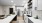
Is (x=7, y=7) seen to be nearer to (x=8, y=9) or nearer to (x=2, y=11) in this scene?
(x=8, y=9)

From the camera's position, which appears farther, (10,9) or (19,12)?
(19,12)

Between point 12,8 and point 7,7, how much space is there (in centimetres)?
103

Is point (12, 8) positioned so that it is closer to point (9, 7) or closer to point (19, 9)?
point (9, 7)

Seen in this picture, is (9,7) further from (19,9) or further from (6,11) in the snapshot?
(19,9)

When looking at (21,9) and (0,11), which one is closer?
(0,11)

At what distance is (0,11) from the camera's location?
1166 cm

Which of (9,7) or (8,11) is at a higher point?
(9,7)

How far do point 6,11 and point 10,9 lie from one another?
3.06ft

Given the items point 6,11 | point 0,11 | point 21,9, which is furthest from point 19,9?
point 0,11

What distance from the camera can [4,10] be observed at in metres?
11.8

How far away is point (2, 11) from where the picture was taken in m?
11.8

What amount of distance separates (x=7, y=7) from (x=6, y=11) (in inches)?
32.9

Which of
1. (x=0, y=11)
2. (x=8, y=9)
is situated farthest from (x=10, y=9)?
(x=0, y=11)

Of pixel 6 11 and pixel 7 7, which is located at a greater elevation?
pixel 7 7
